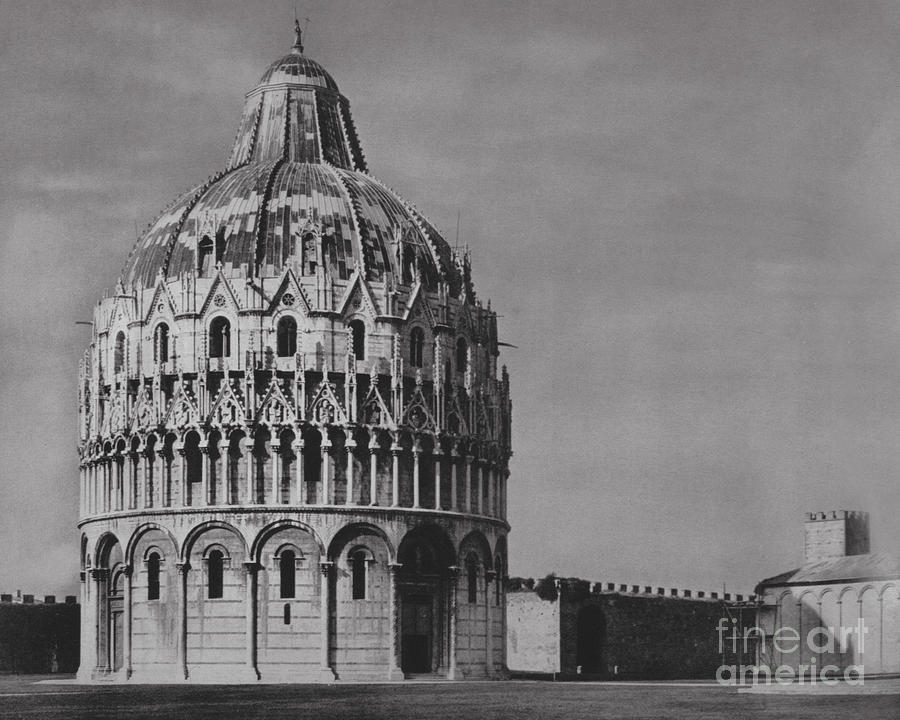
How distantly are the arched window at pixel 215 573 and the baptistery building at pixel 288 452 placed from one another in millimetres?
100

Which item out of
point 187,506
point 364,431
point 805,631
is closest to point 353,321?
point 364,431

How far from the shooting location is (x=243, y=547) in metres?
94.3

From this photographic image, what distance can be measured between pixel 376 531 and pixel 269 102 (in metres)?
25.0

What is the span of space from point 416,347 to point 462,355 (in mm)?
3429

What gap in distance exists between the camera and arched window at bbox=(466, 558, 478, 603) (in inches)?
3900

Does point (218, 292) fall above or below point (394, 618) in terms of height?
above

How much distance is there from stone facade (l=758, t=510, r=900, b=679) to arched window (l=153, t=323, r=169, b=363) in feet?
127

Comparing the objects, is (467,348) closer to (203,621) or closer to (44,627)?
(203,621)

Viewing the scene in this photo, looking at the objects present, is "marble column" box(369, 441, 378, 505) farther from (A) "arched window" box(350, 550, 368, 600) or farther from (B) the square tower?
(B) the square tower

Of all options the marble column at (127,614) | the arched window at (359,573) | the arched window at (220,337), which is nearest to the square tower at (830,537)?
the arched window at (359,573)

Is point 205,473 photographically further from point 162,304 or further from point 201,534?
point 162,304

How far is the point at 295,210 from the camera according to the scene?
99.0 meters

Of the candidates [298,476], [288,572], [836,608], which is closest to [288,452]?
A: [298,476]

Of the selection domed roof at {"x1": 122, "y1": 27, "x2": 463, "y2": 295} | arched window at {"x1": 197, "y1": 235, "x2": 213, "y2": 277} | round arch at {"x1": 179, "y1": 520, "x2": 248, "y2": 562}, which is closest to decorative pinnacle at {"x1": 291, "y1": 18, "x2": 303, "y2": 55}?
domed roof at {"x1": 122, "y1": 27, "x2": 463, "y2": 295}
